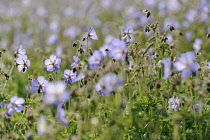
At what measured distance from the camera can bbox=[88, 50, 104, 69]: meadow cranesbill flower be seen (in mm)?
2266

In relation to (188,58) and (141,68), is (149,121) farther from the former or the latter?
(188,58)

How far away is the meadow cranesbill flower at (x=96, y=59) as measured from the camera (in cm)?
227

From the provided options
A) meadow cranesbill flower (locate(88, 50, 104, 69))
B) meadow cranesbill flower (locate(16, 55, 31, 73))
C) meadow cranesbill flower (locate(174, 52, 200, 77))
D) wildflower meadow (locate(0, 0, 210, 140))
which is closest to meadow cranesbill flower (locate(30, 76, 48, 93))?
wildflower meadow (locate(0, 0, 210, 140))

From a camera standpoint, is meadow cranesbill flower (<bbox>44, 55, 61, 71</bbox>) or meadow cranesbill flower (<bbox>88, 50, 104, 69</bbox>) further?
meadow cranesbill flower (<bbox>44, 55, 61, 71</bbox>)

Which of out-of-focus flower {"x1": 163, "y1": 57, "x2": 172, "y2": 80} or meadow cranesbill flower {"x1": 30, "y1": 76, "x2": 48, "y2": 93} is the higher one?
out-of-focus flower {"x1": 163, "y1": 57, "x2": 172, "y2": 80}

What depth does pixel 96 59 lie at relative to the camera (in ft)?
7.47

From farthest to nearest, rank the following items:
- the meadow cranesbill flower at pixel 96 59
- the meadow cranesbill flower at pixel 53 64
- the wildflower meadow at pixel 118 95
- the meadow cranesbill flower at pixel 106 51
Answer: the meadow cranesbill flower at pixel 53 64 → the meadow cranesbill flower at pixel 106 51 → the meadow cranesbill flower at pixel 96 59 → the wildflower meadow at pixel 118 95

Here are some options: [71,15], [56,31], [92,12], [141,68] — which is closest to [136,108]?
[141,68]

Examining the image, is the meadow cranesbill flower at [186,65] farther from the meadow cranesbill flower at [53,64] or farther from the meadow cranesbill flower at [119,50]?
the meadow cranesbill flower at [53,64]

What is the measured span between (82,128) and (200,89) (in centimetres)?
68

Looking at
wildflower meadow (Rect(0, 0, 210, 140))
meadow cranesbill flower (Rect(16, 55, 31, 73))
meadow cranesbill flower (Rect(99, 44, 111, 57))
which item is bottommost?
wildflower meadow (Rect(0, 0, 210, 140))

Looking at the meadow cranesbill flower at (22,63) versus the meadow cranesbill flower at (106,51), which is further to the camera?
the meadow cranesbill flower at (22,63)

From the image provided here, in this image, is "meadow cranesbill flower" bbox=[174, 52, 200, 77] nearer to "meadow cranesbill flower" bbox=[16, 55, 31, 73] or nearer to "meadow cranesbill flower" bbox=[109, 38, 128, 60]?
"meadow cranesbill flower" bbox=[109, 38, 128, 60]

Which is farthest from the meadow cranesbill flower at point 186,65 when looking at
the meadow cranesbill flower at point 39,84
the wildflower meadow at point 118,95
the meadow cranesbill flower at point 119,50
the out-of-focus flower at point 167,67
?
the meadow cranesbill flower at point 39,84
